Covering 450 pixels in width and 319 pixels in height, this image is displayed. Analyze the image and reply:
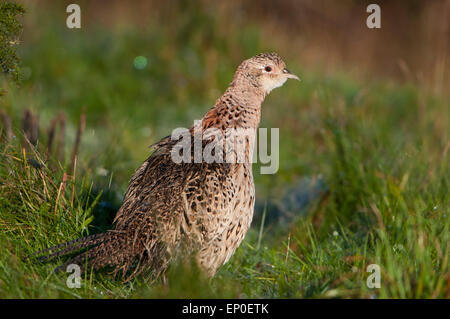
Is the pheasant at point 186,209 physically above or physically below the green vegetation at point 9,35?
below

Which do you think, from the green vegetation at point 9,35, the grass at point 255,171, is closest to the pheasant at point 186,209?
the grass at point 255,171

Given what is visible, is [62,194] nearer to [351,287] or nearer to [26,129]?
[26,129]

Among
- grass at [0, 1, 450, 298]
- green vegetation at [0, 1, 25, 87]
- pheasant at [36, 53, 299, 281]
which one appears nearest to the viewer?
grass at [0, 1, 450, 298]

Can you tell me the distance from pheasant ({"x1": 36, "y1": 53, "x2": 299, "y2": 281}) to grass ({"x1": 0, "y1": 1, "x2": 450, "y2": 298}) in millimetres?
205

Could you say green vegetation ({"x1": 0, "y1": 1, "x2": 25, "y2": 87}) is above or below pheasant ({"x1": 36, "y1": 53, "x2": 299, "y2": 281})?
above

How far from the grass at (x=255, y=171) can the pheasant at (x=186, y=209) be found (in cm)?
21

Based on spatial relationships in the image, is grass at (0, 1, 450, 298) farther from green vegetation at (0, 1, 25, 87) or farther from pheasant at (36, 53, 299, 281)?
green vegetation at (0, 1, 25, 87)

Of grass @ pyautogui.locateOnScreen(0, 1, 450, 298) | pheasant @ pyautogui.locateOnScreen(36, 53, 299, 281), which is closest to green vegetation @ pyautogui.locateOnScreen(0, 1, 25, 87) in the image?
grass @ pyautogui.locateOnScreen(0, 1, 450, 298)

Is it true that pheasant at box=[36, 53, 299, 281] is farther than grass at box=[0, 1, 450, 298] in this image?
Yes

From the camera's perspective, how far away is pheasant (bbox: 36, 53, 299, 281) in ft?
12.1

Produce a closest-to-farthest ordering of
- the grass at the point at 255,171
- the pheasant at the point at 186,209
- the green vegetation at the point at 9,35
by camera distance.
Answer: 1. the grass at the point at 255,171
2. the pheasant at the point at 186,209
3. the green vegetation at the point at 9,35

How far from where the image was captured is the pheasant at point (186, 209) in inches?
146

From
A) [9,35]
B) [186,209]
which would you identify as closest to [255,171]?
[186,209]

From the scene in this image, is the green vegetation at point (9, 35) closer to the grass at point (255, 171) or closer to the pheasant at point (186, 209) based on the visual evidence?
the grass at point (255, 171)
